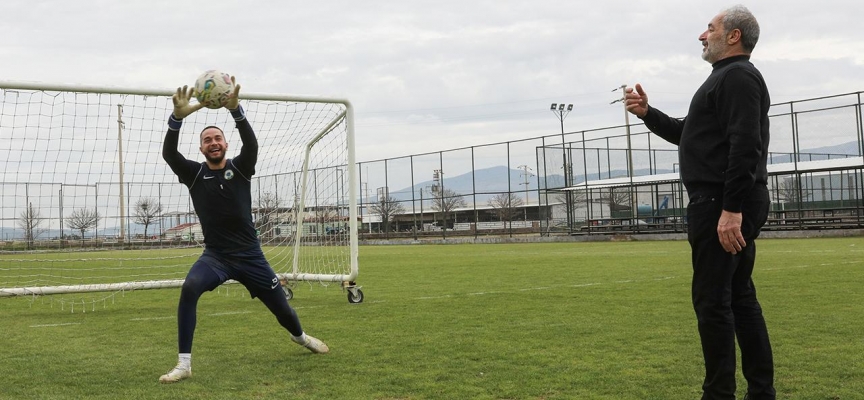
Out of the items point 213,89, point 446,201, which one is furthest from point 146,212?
point 446,201

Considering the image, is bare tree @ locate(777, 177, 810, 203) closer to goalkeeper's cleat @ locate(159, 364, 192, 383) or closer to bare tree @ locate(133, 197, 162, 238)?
bare tree @ locate(133, 197, 162, 238)

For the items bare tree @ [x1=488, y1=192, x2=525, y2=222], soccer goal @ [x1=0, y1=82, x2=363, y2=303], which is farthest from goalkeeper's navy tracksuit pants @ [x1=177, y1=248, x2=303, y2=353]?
bare tree @ [x1=488, y1=192, x2=525, y2=222]

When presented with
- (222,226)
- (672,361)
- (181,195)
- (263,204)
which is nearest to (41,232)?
(263,204)

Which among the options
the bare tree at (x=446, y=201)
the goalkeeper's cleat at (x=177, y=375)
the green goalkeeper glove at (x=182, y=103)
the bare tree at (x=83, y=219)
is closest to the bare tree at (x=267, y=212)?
the bare tree at (x=83, y=219)

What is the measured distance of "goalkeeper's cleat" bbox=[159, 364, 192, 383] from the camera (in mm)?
4859

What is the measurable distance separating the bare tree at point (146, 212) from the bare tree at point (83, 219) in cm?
195

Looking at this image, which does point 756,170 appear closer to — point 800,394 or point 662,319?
point 800,394

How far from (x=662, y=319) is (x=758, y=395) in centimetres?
330

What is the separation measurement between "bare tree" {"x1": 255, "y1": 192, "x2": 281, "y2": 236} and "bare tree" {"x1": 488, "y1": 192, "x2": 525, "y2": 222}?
2579 centimetres

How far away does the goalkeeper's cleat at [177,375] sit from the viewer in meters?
4.86

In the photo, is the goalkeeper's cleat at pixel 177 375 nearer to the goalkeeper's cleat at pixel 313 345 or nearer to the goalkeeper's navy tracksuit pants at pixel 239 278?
the goalkeeper's navy tracksuit pants at pixel 239 278

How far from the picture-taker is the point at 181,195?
12227 mm

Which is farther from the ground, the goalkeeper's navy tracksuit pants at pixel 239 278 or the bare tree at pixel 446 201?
the bare tree at pixel 446 201

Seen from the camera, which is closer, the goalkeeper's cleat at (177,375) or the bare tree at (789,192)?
the goalkeeper's cleat at (177,375)
